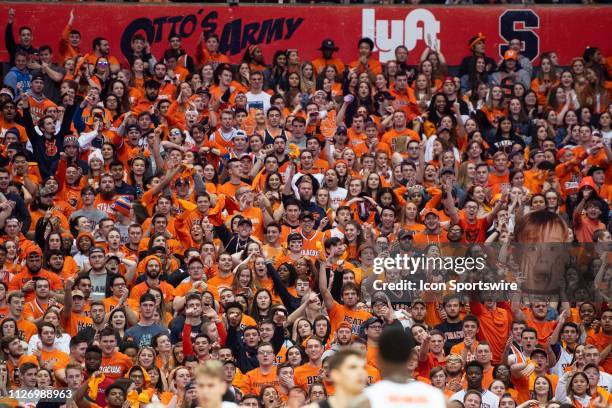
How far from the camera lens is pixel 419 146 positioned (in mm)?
20562

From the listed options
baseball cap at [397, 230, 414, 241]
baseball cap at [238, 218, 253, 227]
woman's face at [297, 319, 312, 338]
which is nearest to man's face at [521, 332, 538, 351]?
baseball cap at [397, 230, 414, 241]

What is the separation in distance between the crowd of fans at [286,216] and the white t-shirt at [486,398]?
0.02 meters

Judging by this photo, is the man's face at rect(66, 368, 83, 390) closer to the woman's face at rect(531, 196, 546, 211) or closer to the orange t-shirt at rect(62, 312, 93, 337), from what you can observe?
the orange t-shirt at rect(62, 312, 93, 337)

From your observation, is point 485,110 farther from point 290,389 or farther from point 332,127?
point 290,389

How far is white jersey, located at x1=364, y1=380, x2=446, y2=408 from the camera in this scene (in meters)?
9.17

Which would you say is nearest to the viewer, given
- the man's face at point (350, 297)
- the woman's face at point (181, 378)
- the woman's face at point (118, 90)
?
the woman's face at point (181, 378)

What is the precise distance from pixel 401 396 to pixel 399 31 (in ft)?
52.2

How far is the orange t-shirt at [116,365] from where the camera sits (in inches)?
637

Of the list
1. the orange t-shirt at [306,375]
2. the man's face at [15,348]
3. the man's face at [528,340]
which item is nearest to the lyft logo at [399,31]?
→ the man's face at [528,340]

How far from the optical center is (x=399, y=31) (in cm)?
2456

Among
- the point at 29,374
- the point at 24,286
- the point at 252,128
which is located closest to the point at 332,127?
the point at 252,128

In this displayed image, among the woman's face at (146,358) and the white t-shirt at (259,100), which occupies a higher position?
the white t-shirt at (259,100)

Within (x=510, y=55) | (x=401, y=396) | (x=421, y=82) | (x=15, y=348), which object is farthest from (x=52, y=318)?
(x=510, y=55)

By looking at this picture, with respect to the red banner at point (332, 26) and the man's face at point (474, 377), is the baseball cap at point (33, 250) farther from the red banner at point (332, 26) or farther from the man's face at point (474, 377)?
the red banner at point (332, 26)
